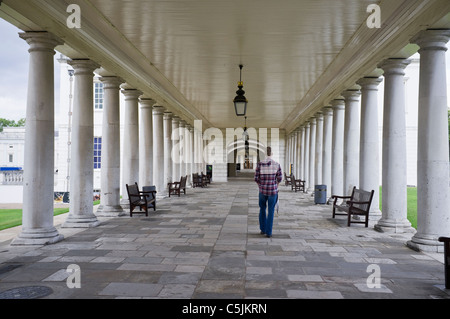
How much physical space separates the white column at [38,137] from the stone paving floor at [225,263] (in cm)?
70

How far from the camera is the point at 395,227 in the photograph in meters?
9.48

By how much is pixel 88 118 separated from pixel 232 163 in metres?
32.5

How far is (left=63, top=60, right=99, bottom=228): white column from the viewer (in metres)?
10.3

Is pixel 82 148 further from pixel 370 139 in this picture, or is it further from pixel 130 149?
pixel 370 139

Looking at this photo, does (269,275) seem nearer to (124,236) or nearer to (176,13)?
(124,236)

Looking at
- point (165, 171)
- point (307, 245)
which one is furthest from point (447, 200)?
point (165, 171)

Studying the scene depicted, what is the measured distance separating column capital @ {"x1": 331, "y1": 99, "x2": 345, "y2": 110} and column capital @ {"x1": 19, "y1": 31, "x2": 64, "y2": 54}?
1139cm

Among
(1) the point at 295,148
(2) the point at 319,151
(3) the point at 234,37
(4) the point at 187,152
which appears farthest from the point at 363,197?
(1) the point at 295,148

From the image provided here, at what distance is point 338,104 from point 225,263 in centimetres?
1146

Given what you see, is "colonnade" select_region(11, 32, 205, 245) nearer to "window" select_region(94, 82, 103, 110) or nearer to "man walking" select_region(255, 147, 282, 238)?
"man walking" select_region(255, 147, 282, 238)

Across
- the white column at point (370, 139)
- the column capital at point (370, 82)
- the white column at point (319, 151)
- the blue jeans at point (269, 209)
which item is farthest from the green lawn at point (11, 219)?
the white column at point (319, 151)

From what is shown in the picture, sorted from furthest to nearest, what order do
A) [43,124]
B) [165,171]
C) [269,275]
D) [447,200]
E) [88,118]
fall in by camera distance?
[165,171]
[88,118]
[43,124]
[447,200]
[269,275]

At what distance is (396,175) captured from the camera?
9.73 m

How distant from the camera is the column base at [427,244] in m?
7.30
